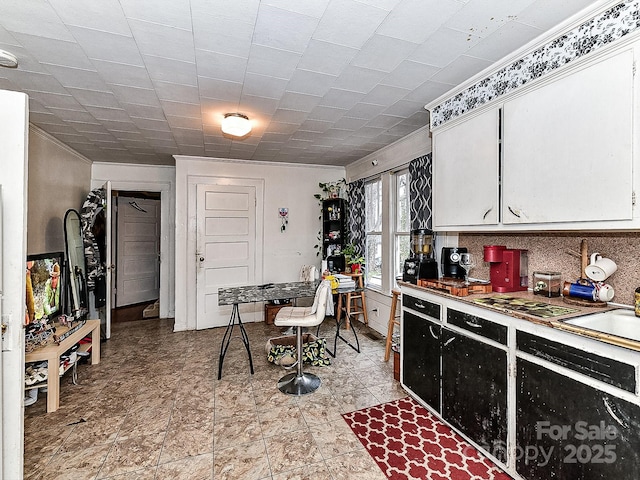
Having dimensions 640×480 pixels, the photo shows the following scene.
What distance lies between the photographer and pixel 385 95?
249 cm

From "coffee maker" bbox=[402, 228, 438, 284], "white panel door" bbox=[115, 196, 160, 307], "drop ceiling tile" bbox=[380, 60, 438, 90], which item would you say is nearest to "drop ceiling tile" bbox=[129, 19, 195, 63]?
"drop ceiling tile" bbox=[380, 60, 438, 90]

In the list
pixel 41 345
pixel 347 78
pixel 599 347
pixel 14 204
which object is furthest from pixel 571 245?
pixel 41 345

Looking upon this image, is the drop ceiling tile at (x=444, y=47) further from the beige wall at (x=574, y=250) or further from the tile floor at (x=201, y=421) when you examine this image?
the tile floor at (x=201, y=421)

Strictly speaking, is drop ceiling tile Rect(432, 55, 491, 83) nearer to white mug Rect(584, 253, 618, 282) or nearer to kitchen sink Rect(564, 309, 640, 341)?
white mug Rect(584, 253, 618, 282)

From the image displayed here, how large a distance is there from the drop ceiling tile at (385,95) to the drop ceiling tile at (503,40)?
59 centimetres

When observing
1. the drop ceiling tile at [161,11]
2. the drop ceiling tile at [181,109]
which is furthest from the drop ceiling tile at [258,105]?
the drop ceiling tile at [161,11]

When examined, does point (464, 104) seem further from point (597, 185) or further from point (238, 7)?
point (238, 7)

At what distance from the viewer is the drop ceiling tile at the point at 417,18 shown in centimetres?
150

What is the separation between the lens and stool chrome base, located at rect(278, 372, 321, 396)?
8.71ft

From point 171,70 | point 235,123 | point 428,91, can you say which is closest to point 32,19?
point 171,70

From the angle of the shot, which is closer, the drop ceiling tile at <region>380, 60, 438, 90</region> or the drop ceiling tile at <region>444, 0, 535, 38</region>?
the drop ceiling tile at <region>444, 0, 535, 38</region>

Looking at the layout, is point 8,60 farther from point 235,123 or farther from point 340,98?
point 340,98

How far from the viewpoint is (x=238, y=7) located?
151cm

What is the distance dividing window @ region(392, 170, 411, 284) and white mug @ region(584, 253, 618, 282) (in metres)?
2.08
